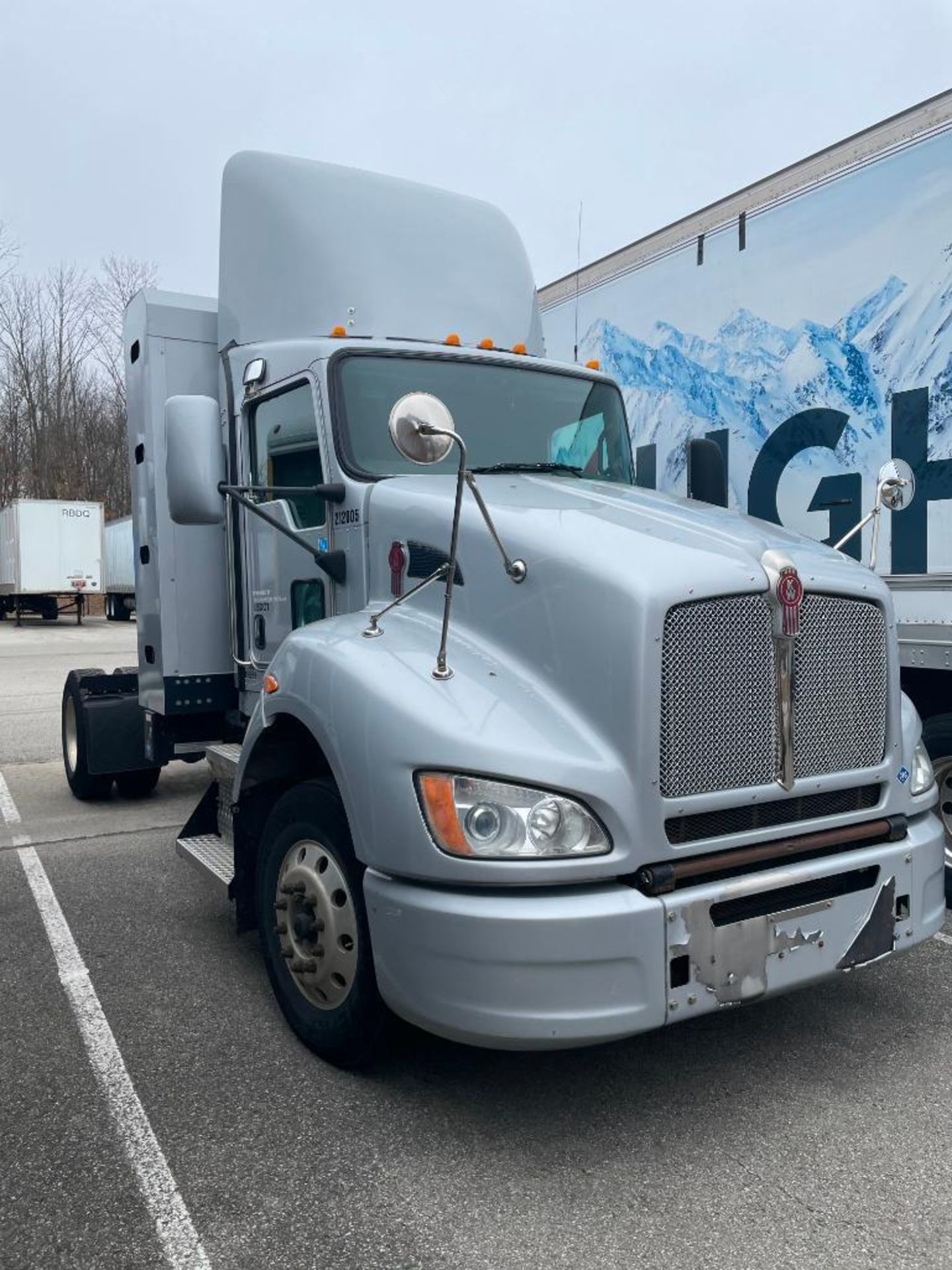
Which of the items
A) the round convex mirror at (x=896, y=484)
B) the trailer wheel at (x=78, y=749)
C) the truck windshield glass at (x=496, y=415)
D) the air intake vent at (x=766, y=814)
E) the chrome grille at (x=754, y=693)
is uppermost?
the truck windshield glass at (x=496, y=415)

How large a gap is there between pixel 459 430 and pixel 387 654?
1501 mm

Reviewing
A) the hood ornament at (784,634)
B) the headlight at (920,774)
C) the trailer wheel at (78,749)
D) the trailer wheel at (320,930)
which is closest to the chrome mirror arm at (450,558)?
the trailer wheel at (320,930)

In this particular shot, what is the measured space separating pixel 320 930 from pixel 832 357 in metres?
3.38

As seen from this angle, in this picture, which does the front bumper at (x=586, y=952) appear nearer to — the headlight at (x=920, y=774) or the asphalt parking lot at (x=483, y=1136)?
the asphalt parking lot at (x=483, y=1136)

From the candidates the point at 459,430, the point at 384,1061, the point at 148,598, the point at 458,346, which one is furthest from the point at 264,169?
the point at 384,1061

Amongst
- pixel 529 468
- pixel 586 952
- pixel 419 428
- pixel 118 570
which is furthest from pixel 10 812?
pixel 118 570

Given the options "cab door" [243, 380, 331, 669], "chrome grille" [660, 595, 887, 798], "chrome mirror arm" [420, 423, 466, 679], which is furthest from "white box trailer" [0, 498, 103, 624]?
"chrome grille" [660, 595, 887, 798]

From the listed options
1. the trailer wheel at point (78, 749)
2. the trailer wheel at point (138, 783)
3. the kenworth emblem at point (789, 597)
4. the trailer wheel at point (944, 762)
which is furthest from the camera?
the trailer wheel at point (138, 783)

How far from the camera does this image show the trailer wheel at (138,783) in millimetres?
7711

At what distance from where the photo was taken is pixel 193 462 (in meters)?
4.21

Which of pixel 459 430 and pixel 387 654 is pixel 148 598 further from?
pixel 387 654

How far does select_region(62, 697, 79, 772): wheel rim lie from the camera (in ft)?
25.3

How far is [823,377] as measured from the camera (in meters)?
4.90

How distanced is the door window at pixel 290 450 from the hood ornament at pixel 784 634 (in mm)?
1943
